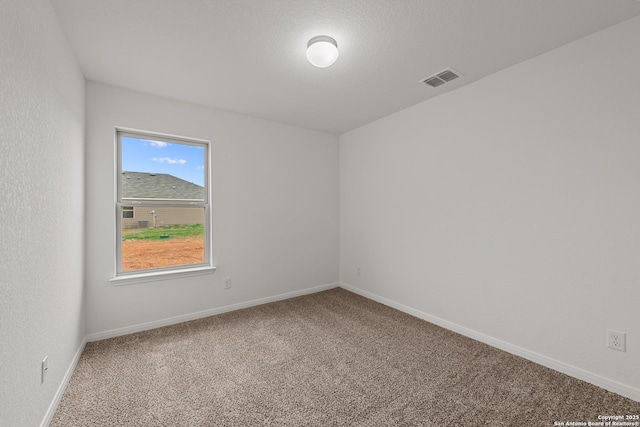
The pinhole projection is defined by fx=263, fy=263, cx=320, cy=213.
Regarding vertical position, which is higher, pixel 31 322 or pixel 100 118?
pixel 100 118

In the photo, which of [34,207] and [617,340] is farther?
[617,340]

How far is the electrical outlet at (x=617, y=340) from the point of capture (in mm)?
1750

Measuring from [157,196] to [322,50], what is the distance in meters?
2.35

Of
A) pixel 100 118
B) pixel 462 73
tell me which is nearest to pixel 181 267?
pixel 100 118

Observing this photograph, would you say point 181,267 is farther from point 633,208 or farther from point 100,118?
point 633,208

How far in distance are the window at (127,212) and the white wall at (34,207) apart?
0.70 metres

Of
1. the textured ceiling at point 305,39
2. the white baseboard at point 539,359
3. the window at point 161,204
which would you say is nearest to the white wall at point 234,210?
the window at point 161,204

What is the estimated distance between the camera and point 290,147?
3783mm

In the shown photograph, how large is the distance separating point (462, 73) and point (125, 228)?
367cm

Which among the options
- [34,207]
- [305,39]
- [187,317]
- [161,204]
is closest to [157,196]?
[161,204]

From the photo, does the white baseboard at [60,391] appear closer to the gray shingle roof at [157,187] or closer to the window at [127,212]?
the window at [127,212]

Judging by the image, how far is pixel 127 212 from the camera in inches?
110

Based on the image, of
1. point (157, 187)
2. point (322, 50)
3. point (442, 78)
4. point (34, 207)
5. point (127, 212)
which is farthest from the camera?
point (157, 187)

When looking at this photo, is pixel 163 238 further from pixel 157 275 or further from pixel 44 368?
pixel 44 368
